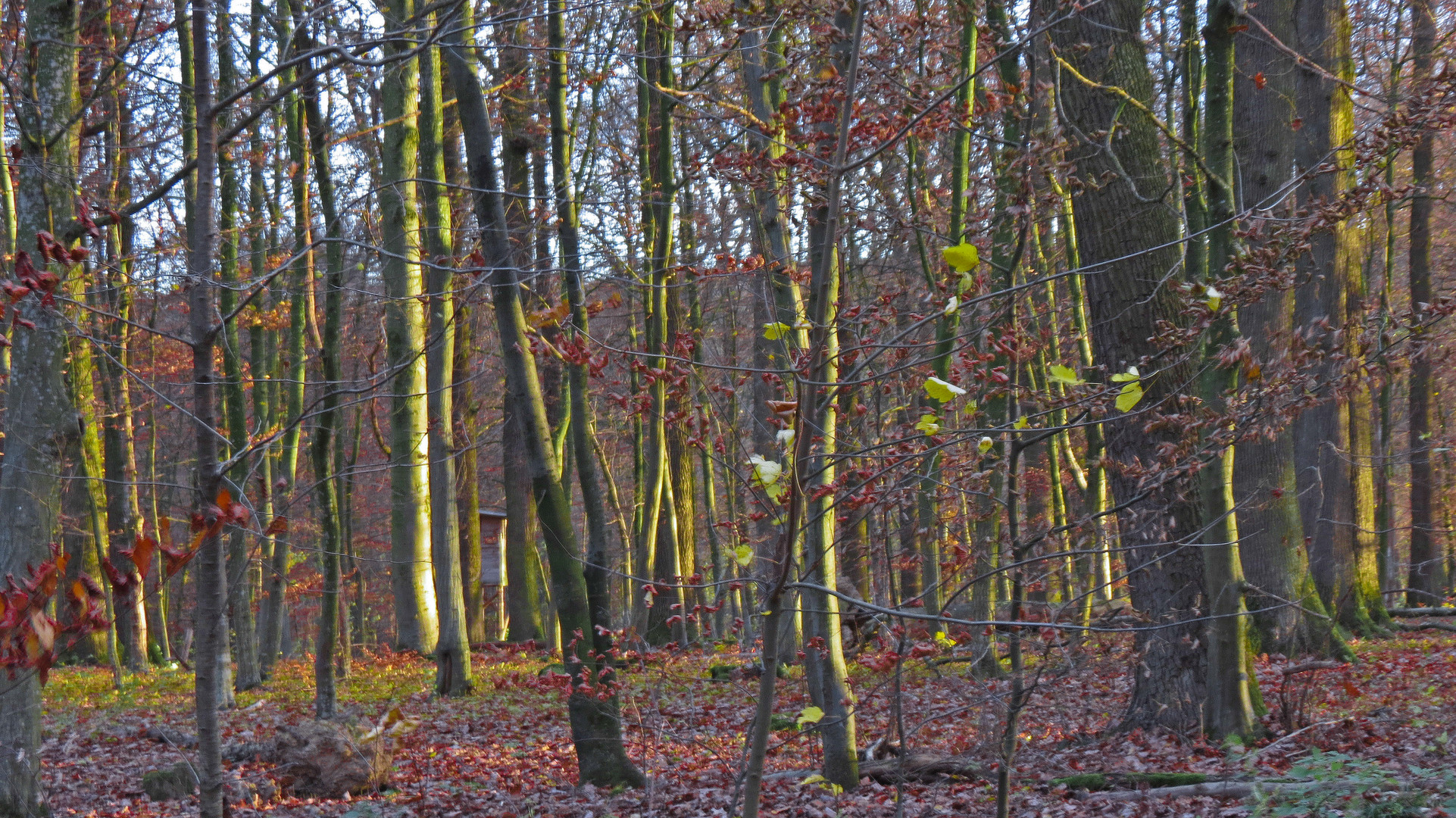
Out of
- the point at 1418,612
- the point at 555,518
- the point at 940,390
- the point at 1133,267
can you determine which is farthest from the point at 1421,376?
the point at 940,390

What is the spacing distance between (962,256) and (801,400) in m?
0.93

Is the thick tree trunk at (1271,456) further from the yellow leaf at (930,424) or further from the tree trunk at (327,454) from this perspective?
the tree trunk at (327,454)

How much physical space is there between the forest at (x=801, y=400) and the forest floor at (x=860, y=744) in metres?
0.06

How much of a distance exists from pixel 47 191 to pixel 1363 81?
14952mm

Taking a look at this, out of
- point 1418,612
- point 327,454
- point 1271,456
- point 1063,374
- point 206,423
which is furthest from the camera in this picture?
point 1418,612

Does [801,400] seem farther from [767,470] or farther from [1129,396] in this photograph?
[1129,396]

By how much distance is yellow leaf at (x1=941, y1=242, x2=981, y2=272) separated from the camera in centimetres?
241

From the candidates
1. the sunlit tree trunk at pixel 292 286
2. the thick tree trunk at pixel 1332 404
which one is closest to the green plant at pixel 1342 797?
the thick tree trunk at pixel 1332 404

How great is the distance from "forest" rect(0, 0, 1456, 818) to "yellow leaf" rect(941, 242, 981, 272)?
0.21 m

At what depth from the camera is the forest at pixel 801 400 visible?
3.64 metres

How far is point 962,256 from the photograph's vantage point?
245cm

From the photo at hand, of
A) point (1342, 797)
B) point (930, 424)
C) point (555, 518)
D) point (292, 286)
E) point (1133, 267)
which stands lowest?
point (1342, 797)

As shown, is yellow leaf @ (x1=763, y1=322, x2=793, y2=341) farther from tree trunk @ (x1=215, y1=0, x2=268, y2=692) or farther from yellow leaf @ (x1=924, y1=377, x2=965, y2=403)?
tree trunk @ (x1=215, y1=0, x2=268, y2=692)

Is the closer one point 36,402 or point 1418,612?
point 36,402
